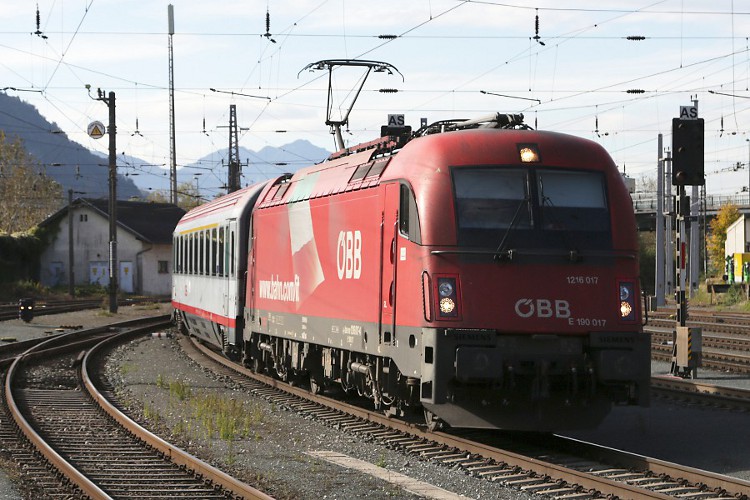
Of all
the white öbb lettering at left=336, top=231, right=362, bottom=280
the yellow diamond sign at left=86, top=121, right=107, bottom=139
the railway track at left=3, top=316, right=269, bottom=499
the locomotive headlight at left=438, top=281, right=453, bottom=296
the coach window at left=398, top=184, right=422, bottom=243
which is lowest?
the railway track at left=3, top=316, right=269, bottom=499

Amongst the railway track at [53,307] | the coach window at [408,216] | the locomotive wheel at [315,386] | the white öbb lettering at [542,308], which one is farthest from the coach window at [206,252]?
the railway track at [53,307]

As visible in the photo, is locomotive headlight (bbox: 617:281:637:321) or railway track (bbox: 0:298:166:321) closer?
locomotive headlight (bbox: 617:281:637:321)

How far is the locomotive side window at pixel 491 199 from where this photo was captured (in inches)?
447

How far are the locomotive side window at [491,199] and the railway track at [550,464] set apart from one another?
2.37 meters

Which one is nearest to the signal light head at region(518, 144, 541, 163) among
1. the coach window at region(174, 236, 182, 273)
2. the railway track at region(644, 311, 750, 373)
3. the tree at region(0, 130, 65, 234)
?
the railway track at region(644, 311, 750, 373)

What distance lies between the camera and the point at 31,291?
59031 millimetres

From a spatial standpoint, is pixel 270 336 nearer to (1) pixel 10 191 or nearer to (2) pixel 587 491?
(2) pixel 587 491

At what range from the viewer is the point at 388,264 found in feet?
40.4

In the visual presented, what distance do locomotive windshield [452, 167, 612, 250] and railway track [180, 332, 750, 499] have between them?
86.1 inches

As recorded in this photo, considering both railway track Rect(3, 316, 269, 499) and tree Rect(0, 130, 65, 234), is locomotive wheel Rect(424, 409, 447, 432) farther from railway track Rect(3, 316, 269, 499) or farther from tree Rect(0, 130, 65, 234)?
tree Rect(0, 130, 65, 234)

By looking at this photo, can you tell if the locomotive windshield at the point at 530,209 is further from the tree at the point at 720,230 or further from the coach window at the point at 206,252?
the tree at the point at 720,230

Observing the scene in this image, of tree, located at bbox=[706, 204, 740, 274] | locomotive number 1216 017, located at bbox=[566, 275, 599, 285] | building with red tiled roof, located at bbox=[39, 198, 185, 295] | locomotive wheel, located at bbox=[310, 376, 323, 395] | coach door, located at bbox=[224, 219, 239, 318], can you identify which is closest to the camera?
locomotive number 1216 017, located at bbox=[566, 275, 599, 285]

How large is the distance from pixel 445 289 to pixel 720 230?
88134 mm

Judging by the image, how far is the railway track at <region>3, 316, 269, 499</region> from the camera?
9.95 m
